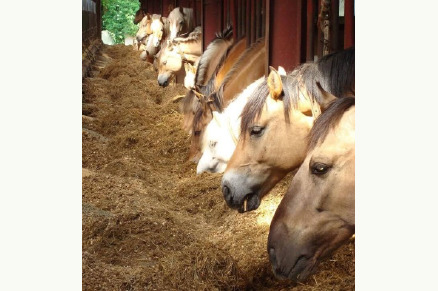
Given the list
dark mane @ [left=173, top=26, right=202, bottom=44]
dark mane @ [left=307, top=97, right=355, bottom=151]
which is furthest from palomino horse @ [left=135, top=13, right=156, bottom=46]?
dark mane @ [left=307, top=97, right=355, bottom=151]

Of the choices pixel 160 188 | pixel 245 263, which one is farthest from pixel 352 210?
pixel 160 188

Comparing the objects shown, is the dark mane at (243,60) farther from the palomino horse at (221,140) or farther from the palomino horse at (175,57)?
the palomino horse at (175,57)

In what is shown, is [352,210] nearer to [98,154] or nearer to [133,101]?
[98,154]

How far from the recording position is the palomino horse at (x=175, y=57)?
5719 millimetres

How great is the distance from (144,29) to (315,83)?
7377mm

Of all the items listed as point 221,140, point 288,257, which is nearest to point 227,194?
point 288,257

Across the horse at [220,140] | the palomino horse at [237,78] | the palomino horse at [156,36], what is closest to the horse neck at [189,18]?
the palomino horse at [156,36]

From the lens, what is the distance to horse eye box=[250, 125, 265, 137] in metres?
2.04

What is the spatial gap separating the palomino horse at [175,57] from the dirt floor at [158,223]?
2.09 meters

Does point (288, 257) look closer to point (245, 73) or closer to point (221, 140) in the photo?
point (221, 140)
